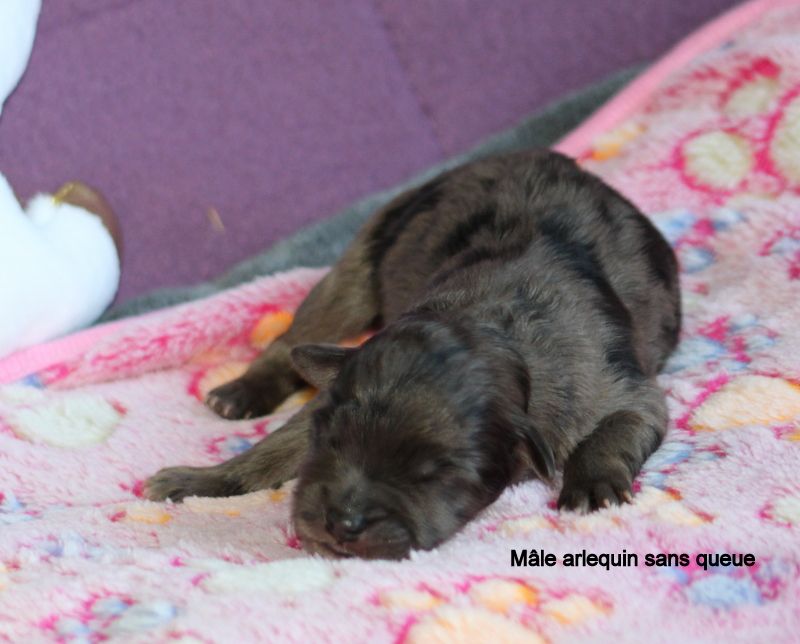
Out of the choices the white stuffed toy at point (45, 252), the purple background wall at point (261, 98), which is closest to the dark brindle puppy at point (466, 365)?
the white stuffed toy at point (45, 252)

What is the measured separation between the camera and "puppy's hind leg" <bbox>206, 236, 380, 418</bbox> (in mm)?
3605

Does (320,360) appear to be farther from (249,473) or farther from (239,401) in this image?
(239,401)

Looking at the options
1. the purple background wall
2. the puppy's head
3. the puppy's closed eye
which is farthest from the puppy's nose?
the purple background wall

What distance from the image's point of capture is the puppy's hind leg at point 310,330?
3605 millimetres

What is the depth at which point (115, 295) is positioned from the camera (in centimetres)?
424

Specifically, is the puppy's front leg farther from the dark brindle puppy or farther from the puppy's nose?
the puppy's nose

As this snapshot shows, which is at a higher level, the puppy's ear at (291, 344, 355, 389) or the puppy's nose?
the puppy's ear at (291, 344, 355, 389)

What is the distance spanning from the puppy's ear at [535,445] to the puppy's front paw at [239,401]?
1201 millimetres

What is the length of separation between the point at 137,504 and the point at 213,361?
1071 millimetres

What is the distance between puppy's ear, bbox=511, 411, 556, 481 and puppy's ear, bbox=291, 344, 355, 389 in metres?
0.42

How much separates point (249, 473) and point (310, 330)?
81cm

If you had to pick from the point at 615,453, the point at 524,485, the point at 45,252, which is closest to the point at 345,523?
the point at 524,485

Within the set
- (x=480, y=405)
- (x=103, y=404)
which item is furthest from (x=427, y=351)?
(x=103, y=404)

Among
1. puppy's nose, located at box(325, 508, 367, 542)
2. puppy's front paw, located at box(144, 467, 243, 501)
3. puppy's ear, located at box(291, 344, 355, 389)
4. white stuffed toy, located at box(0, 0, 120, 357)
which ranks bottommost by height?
puppy's front paw, located at box(144, 467, 243, 501)
